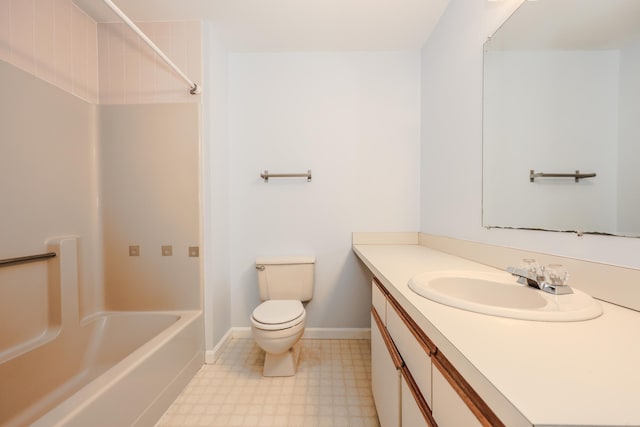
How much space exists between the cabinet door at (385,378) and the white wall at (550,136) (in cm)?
77

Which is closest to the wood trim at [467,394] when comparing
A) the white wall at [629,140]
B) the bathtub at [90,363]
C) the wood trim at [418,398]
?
the wood trim at [418,398]

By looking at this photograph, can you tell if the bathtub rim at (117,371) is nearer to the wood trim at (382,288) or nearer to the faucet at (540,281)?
the wood trim at (382,288)

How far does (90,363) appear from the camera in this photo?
1.55 meters

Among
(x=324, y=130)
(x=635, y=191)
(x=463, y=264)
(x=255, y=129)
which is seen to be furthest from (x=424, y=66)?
(x=635, y=191)

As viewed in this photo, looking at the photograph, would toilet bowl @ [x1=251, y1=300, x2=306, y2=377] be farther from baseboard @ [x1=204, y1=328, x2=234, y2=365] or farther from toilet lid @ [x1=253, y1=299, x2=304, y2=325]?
baseboard @ [x1=204, y1=328, x2=234, y2=365]

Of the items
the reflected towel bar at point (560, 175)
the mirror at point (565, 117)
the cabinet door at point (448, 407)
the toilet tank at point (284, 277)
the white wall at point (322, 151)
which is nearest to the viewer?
the cabinet door at point (448, 407)

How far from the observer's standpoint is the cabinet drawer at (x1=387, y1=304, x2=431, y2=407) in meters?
0.67

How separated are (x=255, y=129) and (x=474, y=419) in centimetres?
210

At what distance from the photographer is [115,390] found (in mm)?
1042

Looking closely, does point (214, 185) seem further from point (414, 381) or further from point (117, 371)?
point (414, 381)

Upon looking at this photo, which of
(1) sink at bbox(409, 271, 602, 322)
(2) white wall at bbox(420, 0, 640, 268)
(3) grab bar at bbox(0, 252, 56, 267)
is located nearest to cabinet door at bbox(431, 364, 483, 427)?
(1) sink at bbox(409, 271, 602, 322)

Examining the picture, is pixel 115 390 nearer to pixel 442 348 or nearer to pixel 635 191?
pixel 442 348

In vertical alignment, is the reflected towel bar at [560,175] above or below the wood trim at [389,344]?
above

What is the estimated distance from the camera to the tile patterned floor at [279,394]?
132 cm
